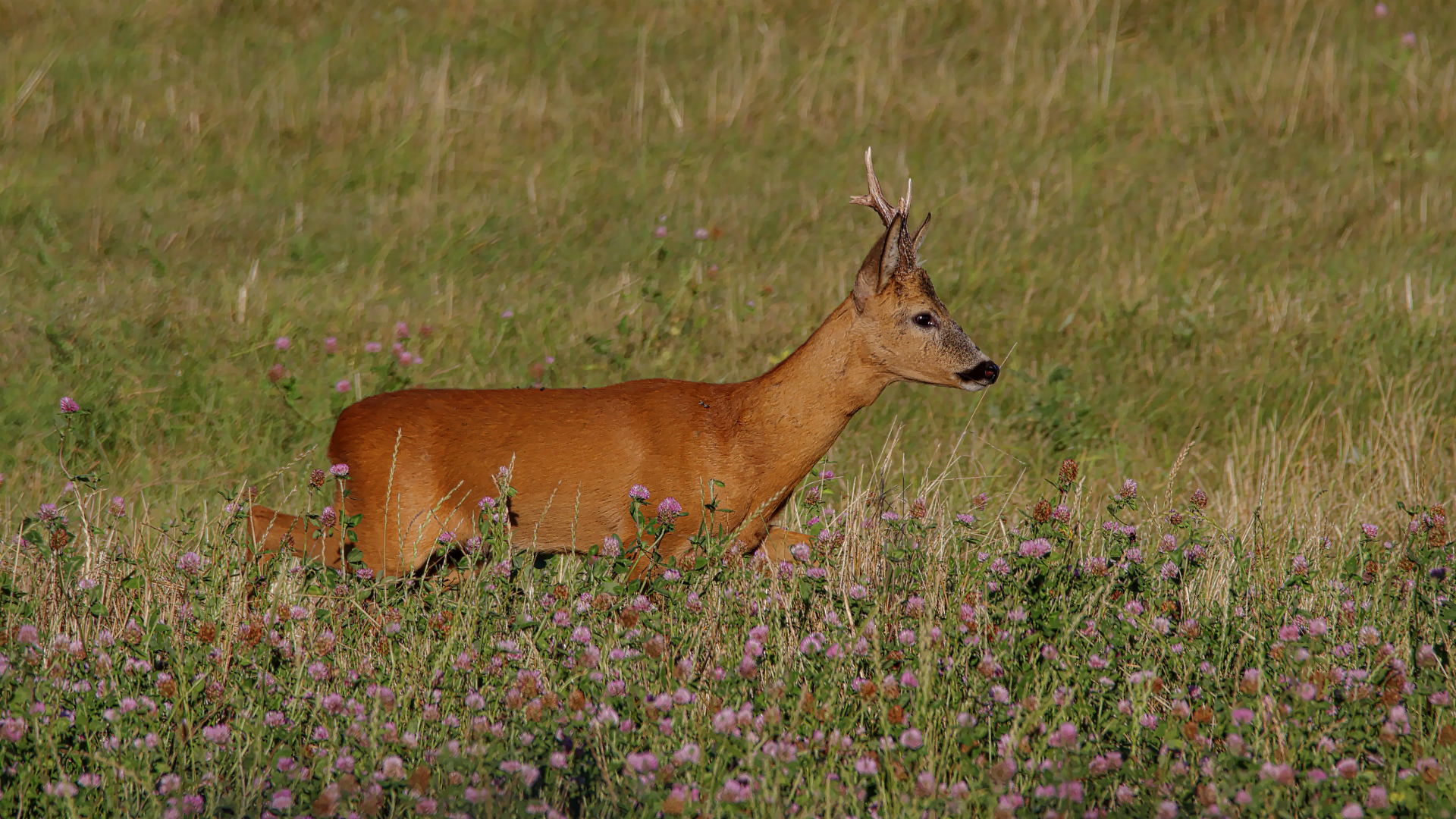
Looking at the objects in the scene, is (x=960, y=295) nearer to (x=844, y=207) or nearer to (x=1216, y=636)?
(x=844, y=207)

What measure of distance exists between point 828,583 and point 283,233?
6.63 m

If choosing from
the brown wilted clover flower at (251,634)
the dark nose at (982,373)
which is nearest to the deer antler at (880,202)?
the dark nose at (982,373)

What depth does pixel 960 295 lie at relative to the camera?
9852 millimetres

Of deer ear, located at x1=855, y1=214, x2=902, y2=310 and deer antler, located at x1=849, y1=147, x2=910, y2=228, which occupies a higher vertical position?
deer antler, located at x1=849, y1=147, x2=910, y2=228

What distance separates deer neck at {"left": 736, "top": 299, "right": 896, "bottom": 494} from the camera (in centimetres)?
590

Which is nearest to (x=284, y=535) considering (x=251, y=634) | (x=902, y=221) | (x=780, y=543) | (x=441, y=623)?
(x=441, y=623)

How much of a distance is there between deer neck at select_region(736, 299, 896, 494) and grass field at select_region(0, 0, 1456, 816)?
0.30 meters

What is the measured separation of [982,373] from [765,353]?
10.3 ft

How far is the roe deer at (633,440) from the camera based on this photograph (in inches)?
231

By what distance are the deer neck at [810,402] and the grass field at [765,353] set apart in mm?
300

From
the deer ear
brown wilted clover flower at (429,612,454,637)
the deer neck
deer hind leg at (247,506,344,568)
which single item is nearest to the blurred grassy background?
the deer neck

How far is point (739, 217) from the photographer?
1100 cm

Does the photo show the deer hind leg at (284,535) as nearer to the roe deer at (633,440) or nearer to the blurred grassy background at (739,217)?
the roe deer at (633,440)

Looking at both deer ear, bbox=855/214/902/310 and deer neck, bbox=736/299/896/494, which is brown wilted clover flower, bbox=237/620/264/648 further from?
deer ear, bbox=855/214/902/310
